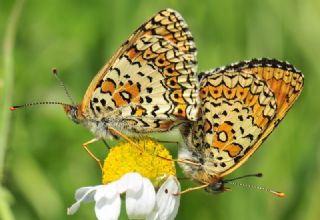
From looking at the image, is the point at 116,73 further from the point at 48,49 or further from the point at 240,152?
the point at 48,49

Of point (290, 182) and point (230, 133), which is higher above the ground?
point (230, 133)

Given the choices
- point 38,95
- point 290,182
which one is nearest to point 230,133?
point 290,182

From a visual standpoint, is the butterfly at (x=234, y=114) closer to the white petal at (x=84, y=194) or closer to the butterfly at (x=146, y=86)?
the butterfly at (x=146, y=86)

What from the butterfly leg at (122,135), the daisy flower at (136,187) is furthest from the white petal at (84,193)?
the butterfly leg at (122,135)

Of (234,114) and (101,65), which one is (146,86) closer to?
(234,114)

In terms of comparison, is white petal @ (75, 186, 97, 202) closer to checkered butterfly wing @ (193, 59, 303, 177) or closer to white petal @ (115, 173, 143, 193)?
white petal @ (115, 173, 143, 193)

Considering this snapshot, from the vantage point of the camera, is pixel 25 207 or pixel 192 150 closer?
→ pixel 192 150
